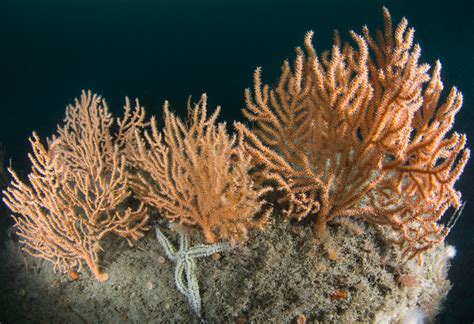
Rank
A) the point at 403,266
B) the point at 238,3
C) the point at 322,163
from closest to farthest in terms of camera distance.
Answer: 1. the point at 322,163
2. the point at 403,266
3. the point at 238,3

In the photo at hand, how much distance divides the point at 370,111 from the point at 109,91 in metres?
21.3

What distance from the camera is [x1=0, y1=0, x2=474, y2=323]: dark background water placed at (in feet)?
53.9

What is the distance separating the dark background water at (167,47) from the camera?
1642cm

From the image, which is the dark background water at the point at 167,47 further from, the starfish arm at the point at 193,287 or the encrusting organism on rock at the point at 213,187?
the starfish arm at the point at 193,287

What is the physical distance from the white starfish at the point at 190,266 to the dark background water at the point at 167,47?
30.2ft

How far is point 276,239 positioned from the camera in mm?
3615

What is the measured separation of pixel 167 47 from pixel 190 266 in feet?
79.1

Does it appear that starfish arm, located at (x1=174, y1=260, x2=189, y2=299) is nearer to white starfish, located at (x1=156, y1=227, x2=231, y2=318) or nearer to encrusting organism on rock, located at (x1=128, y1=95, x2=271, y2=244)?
white starfish, located at (x1=156, y1=227, x2=231, y2=318)

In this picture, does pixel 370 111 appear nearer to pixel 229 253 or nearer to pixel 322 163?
pixel 322 163

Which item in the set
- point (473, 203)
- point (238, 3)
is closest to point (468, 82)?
point (473, 203)

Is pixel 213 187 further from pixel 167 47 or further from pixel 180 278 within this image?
pixel 167 47

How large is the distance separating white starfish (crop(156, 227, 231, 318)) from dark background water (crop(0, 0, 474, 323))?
920 cm

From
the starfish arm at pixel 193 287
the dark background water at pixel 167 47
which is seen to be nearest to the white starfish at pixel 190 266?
the starfish arm at pixel 193 287

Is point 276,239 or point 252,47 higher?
point 252,47
